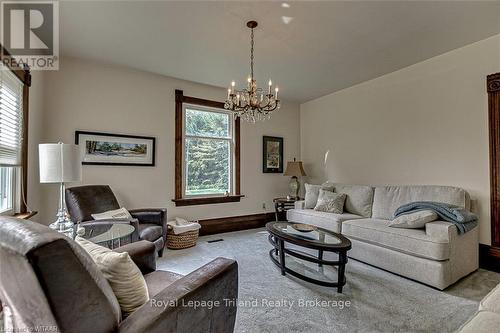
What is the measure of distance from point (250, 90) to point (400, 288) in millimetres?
2488

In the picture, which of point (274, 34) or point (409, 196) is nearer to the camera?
point (274, 34)

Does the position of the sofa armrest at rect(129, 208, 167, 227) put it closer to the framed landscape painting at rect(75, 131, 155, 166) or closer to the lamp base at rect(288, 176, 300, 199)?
the framed landscape painting at rect(75, 131, 155, 166)

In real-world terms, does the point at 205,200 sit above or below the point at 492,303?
above

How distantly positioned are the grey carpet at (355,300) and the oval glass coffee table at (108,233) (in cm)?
78

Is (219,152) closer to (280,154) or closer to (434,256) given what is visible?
(280,154)

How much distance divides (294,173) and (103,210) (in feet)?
10.8

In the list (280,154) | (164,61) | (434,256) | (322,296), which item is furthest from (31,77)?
(434,256)

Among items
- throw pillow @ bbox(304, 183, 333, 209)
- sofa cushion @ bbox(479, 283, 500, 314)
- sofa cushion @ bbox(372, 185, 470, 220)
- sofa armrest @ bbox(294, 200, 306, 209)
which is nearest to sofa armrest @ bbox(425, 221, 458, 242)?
sofa cushion @ bbox(372, 185, 470, 220)

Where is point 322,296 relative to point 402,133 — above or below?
below

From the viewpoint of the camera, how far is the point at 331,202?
3.93 meters

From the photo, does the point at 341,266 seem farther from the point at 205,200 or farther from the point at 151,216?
the point at 205,200

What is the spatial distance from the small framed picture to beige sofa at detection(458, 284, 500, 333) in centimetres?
394

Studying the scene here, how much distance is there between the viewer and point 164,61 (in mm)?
3449

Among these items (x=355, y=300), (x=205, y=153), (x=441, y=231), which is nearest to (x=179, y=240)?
(x=205, y=153)
